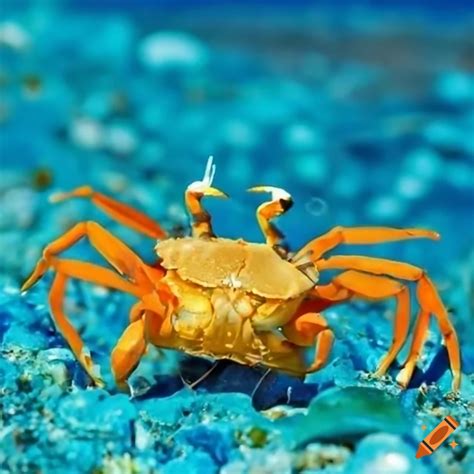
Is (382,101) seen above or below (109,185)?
above

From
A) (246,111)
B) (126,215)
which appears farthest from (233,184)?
(126,215)

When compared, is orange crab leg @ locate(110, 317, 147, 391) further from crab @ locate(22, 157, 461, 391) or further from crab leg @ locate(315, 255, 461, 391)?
crab leg @ locate(315, 255, 461, 391)

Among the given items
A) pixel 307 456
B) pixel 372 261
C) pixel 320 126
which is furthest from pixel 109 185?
pixel 307 456

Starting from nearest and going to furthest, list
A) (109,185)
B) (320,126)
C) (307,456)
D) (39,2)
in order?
(307,456), (109,185), (320,126), (39,2)

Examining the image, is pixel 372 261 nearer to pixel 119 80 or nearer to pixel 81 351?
pixel 81 351

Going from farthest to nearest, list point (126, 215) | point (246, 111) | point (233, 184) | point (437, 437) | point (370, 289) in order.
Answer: point (246, 111)
point (233, 184)
point (126, 215)
point (370, 289)
point (437, 437)

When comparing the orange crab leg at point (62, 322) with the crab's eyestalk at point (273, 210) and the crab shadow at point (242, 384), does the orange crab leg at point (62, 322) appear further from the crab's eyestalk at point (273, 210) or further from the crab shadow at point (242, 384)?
the crab's eyestalk at point (273, 210)

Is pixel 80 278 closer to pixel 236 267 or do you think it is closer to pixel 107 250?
pixel 107 250
